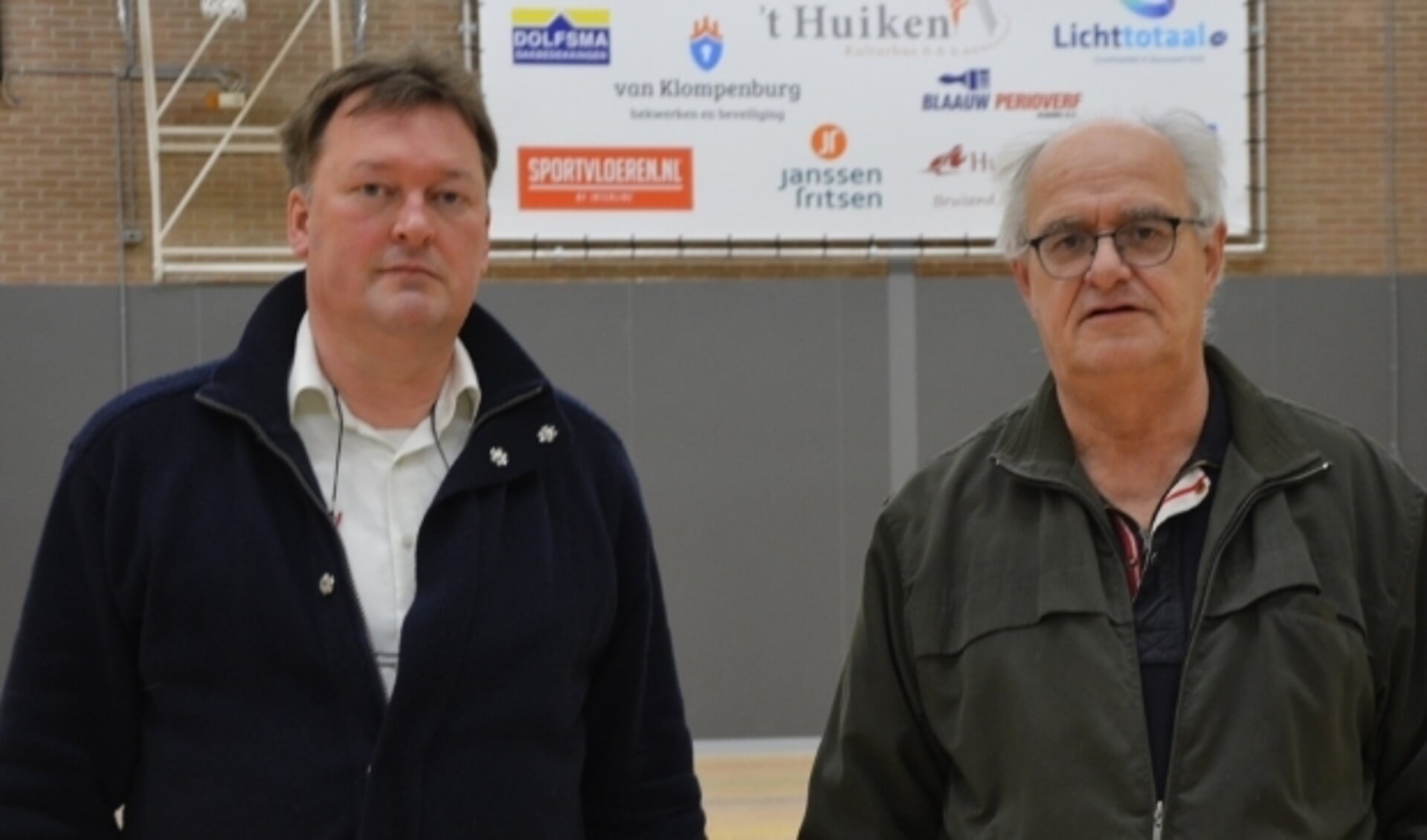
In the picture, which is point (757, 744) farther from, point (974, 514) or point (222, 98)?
point (974, 514)

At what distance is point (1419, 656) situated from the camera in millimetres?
2188

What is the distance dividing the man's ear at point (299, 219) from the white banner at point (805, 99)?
7.68m

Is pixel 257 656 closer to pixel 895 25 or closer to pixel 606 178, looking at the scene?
pixel 606 178

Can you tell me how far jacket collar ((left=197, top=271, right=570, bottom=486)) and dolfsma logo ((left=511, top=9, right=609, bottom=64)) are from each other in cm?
774

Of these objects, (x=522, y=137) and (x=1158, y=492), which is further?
(x=522, y=137)

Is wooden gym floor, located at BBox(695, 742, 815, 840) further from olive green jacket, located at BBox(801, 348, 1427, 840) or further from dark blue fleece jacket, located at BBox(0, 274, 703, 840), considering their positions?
dark blue fleece jacket, located at BBox(0, 274, 703, 840)

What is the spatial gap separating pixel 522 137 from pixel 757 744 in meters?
3.81

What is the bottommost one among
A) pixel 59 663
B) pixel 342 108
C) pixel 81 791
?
pixel 81 791

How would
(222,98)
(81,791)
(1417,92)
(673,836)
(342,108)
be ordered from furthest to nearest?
(1417,92) < (222,98) < (673,836) < (342,108) < (81,791)

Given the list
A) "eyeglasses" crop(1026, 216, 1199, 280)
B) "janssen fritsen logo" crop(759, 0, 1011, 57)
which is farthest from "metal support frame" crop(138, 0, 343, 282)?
"eyeglasses" crop(1026, 216, 1199, 280)

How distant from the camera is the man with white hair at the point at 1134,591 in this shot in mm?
2135

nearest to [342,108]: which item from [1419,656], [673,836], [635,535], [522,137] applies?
[635,535]

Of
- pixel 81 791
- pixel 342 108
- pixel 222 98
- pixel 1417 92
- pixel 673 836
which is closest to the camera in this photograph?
pixel 81 791

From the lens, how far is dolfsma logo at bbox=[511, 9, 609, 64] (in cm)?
994
